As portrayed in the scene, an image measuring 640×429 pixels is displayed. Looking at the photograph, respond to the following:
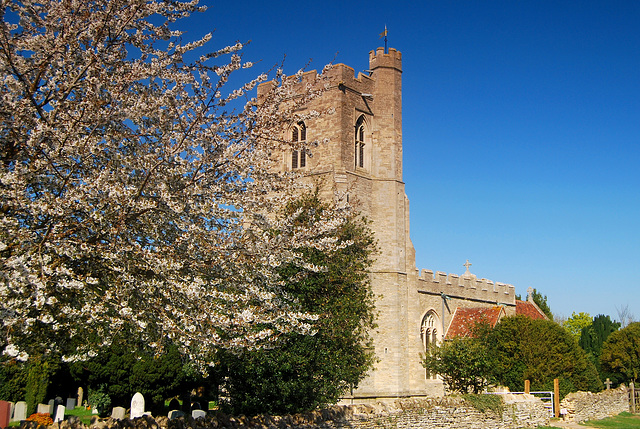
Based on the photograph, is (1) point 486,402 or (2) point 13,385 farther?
(2) point 13,385

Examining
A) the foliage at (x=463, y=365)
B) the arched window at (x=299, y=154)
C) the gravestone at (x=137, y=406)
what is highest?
the arched window at (x=299, y=154)

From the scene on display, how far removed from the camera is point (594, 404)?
26.1 meters

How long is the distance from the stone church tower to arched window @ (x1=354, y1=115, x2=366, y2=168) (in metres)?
0.04

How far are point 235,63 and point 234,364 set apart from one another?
8.65 meters

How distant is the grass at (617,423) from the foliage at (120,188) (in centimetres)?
1761

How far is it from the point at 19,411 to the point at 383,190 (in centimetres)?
1617

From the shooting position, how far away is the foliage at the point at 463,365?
20.9 meters

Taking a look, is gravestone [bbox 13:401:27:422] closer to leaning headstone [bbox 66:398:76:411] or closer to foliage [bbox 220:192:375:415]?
leaning headstone [bbox 66:398:76:411]

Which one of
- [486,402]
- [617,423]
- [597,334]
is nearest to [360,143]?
[486,402]

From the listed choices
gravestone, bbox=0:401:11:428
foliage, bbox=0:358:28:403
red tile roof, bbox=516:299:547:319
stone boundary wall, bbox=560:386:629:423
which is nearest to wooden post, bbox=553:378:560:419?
stone boundary wall, bbox=560:386:629:423

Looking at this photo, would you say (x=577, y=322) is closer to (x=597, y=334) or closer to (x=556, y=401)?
(x=597, y=334)

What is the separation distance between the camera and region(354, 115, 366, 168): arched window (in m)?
26.5

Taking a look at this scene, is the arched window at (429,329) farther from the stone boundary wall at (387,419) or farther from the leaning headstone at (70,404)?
the leaning headstone at (70,404)

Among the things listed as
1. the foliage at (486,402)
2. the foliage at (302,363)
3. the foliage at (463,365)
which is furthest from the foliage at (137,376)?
the foliage at (486,402)
